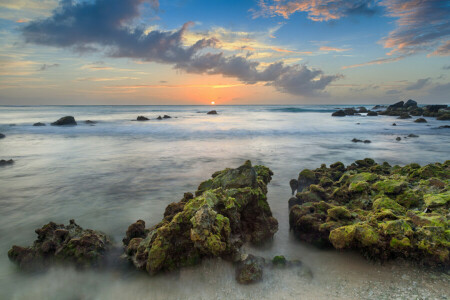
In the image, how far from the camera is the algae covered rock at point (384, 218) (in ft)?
11.6

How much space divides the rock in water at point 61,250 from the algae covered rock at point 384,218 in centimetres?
369

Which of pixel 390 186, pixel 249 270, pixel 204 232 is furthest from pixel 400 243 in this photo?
pixel 204 232

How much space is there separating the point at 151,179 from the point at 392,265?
26.2 ft

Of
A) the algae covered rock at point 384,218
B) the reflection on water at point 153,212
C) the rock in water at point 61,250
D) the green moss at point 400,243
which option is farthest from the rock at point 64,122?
the green moss at point 400,243

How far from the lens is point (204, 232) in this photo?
12.1ft

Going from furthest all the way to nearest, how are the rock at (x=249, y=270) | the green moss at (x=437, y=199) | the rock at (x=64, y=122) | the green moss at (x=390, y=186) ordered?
the rock at (x=64, y=122) → the green moss at (x=390, y=186) → the green moss at (x=437, y=199) → the rock at (x=249, y=270)

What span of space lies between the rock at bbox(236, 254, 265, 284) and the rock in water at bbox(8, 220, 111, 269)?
93.5 inches

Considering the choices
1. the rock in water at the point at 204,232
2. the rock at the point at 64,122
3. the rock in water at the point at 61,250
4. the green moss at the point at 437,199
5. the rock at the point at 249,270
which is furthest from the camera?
the rock at the point at 64,122

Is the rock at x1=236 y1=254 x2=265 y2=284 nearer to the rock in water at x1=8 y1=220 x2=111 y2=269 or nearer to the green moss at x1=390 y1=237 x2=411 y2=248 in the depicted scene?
the green moss at x1=390 y1=237 x2=411 y2=248

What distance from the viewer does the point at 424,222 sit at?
3889 millimetres

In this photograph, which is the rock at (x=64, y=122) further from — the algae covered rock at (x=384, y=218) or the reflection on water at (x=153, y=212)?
the algae covered rock at (x=384, y=218)

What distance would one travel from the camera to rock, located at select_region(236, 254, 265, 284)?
3.59m

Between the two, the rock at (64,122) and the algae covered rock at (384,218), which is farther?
the rock at (64,122)

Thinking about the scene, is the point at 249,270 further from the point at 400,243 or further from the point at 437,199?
the point at 437,199
